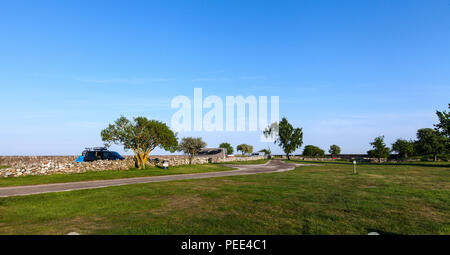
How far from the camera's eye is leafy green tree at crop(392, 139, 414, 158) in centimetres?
6558

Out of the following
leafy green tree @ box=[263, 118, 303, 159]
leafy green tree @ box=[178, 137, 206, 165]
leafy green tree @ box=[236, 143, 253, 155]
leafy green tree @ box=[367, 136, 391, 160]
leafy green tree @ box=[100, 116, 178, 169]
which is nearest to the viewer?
leafy green tree @ box=[100, 116, 178, 169]

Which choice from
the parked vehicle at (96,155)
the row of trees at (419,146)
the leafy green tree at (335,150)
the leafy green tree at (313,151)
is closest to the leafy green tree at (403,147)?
the row of trees at (419,146)

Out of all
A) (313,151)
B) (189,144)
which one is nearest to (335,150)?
(313,151)

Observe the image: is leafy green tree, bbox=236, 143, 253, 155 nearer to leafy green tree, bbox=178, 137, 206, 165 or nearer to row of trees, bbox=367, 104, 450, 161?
row of trees, bbox=367, 104, 450, 161

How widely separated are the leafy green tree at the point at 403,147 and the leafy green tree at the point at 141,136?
68724 mm

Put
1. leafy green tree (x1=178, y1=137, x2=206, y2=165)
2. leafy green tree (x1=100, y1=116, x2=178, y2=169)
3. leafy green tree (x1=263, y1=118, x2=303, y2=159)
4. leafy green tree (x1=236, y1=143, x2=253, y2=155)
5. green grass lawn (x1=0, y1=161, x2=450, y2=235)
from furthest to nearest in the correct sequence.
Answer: leafy green tree (x1=236, y1=143, x2=253, y2=155) → leafy green tree (x1=263, y1=118, x2=303, y2=159) → leafy green tree (x1=178, y1=137, x2=206, y2=165) → leafy green tree (x1=100, y1=116, x2=178, y2=169) → green grass lawn (x1=0, y1=161, x2=450, y2=235)

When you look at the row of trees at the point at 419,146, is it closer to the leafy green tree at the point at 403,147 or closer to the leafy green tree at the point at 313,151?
the leafy green tree at the point at 403,147

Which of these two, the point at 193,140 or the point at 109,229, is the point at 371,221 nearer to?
the point at 109,229

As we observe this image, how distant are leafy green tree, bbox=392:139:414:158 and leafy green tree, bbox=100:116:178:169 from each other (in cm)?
6872

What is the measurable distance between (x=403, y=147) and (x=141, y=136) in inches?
2934

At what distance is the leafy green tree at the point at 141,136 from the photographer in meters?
27.8

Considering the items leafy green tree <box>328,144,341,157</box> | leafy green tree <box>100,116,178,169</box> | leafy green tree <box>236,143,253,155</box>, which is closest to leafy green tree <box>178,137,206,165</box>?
leafy green tree <box>100,116,178,169</box>
